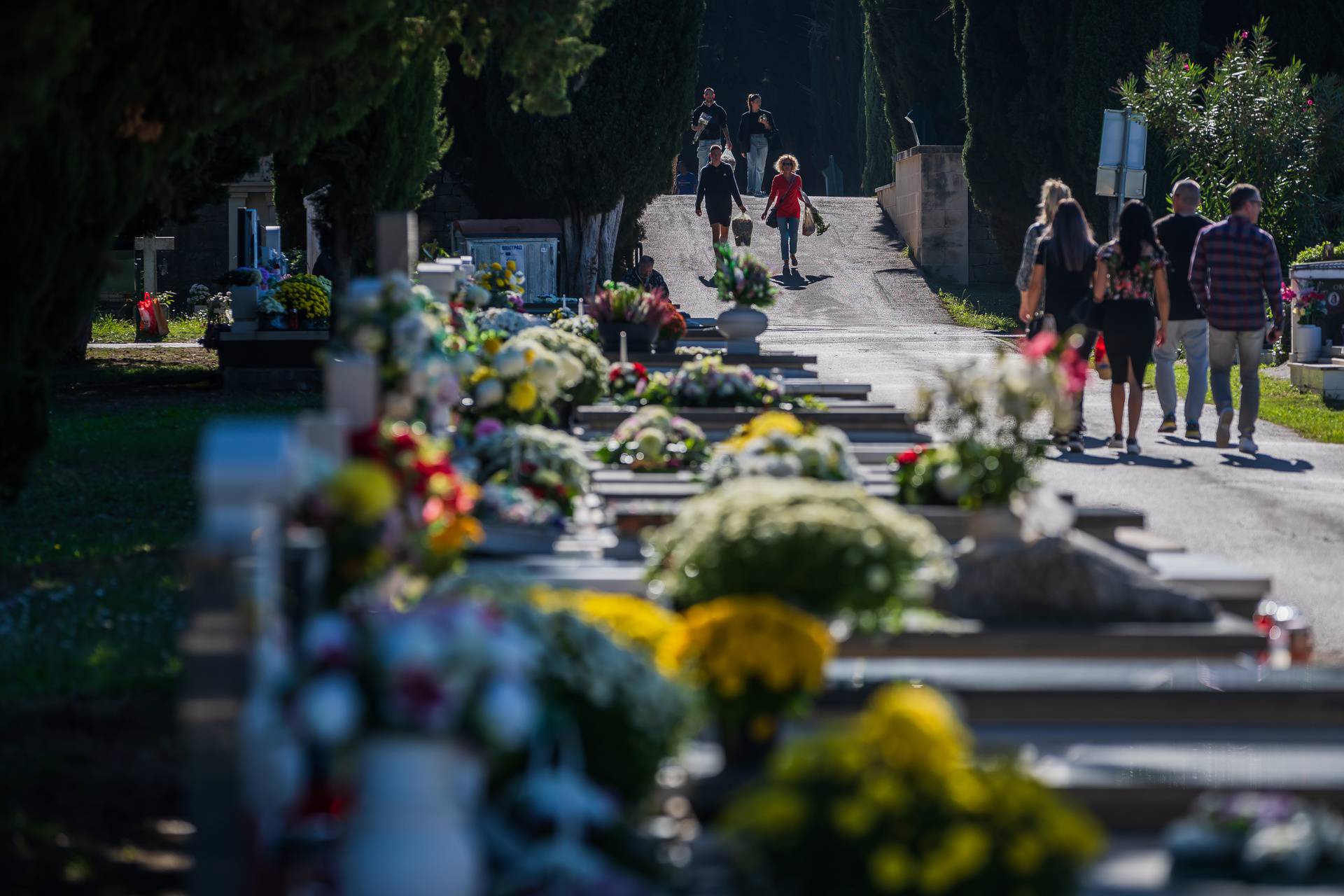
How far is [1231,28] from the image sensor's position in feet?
91.7

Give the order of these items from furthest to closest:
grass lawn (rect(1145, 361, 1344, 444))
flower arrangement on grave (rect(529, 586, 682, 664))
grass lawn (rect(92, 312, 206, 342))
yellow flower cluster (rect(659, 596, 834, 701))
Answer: grass lawn (rect(92, 312, 206, 342)) → grass lawn (rect(1145, 361, 1344, 444)) → flower arrangement on grave (rect(529, 586, 682, 664)) → yellow flower cluster (rect(659, 596, 834, 701))

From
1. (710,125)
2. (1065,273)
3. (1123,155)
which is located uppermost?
(710,125)

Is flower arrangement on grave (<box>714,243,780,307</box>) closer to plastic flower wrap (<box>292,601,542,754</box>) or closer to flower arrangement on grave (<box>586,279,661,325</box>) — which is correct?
flower arrangement on grave (<box>586,279,661,325</box>)

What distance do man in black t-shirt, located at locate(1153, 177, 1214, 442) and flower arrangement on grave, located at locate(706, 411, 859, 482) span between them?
21.6 ft

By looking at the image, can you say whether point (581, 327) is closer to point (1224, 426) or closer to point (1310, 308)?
point (1224, 426)

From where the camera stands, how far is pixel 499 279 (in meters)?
15.8

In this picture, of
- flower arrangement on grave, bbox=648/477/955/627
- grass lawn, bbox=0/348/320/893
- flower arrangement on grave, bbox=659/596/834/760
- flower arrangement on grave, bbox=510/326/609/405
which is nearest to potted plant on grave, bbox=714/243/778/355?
flower arrangement on grave, bbox=510/326/609/405

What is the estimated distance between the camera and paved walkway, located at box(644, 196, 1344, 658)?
951cm

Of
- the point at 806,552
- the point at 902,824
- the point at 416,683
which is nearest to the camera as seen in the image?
the point at 416,683

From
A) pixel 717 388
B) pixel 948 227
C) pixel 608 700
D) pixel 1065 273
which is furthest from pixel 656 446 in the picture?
pixel 948 227

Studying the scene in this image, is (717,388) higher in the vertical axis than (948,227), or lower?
lower

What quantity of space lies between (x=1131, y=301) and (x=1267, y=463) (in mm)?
1532

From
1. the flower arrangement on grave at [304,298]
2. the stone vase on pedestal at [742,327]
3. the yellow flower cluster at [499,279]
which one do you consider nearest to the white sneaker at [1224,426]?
the stone vase on pedestal at [742,327]

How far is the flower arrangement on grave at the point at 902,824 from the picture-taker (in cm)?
316
